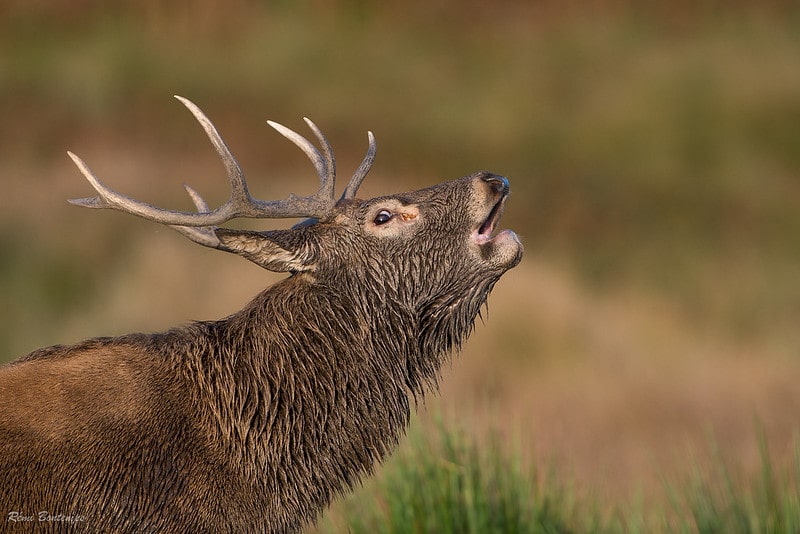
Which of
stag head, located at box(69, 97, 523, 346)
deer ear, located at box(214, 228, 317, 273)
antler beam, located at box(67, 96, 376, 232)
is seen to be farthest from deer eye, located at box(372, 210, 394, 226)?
deer ear, located at box(214, 228, 317, 273)

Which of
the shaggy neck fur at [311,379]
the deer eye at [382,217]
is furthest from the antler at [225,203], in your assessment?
the shaggy neck fur at [311,379]

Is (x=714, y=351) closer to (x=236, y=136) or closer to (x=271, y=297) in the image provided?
(x=236, y=136)

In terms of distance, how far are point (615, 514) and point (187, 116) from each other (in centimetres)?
1918

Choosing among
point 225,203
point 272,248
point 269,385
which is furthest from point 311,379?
point 225,203

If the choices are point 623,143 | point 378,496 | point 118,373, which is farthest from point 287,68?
point 118,373

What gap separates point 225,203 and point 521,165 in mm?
19592

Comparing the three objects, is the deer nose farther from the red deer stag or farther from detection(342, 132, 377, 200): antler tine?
detection(342, 132, 377, 200): antler tine

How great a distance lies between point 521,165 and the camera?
25.7 meters

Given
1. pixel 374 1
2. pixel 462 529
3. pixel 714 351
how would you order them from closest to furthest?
pixel 462 529 < pixel 714 351 < pixel 374 1

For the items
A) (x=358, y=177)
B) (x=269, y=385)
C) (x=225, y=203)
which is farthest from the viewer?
(x=358, y=177)

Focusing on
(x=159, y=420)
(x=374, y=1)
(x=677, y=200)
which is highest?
(x=374, y=1)

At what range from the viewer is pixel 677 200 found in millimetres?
25828

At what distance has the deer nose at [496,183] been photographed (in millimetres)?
6520

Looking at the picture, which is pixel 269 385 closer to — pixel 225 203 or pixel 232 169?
pixel 225 203
